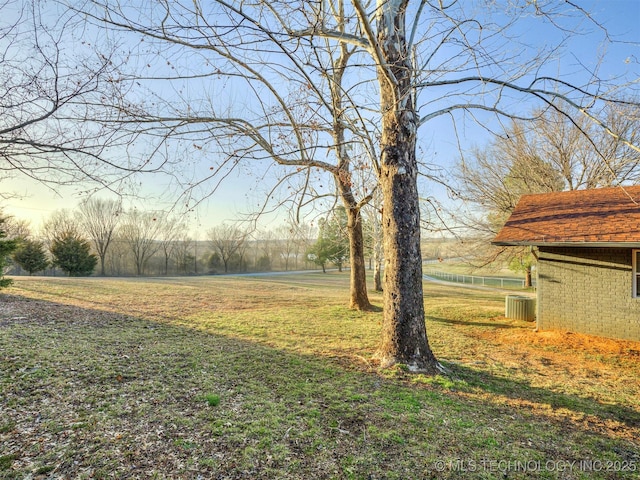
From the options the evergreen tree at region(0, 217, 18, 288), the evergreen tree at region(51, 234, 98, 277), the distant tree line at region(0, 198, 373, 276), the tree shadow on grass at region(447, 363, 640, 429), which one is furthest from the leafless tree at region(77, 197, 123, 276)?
the tree shadow on grass at region(447, 363, 640, 429)

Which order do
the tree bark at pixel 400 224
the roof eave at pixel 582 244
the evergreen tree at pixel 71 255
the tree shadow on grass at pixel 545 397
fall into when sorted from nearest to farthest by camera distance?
the tree shadow on grass at pixel 545 397, the tree bark at pixel 400 224, the roof eave at pixel 582 244, the evergreen tree at pixel 71 255

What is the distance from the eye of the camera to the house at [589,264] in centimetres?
798

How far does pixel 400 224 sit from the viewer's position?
17.1 feet

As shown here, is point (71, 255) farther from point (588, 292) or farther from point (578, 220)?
point (588, 292)

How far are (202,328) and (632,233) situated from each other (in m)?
10.3

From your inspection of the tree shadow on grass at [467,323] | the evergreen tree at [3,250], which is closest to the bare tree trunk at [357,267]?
the tree shadow on grass at [467,323]

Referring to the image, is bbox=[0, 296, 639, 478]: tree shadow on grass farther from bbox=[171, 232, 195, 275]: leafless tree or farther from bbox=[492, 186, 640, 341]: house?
bbox=[171, 232, 195, 275]: leafless tree

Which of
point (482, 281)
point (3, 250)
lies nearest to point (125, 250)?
point (3, 250)

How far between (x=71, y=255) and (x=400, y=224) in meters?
30.8

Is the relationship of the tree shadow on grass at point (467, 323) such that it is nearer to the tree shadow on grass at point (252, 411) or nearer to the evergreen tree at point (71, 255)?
the tree shadow on grass at point (252, 411)

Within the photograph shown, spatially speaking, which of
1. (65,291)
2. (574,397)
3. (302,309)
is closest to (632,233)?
(574,397)

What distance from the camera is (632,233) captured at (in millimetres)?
7492

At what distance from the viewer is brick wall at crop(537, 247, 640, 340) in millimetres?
8070

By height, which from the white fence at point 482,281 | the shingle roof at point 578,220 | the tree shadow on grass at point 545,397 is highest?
the shingle roof at point 578,220
